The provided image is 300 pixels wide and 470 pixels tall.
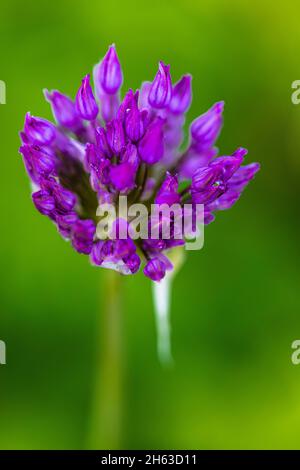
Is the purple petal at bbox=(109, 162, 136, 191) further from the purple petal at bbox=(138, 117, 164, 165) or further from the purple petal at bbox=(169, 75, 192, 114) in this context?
the purple petal at bbox=(169, 75, 192, 114)

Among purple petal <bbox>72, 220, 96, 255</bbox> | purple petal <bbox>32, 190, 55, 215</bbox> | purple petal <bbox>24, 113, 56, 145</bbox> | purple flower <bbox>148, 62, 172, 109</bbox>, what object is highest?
purple flower <bbox>148, 62, 172, 109</bbox>

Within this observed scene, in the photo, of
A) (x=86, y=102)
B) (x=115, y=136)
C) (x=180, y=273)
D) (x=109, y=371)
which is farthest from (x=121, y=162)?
(x=180, y=273)

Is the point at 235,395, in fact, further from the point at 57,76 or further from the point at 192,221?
the point at 57,76

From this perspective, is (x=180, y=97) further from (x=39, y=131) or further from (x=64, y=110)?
(x=39, y=131)

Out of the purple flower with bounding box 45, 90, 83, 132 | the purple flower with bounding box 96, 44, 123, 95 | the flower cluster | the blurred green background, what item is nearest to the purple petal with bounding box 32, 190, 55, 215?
the flower cluster

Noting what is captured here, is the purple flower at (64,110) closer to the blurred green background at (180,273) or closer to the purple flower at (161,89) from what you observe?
the purple flower at (161,89)

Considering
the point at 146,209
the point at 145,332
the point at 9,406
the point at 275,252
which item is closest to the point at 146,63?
the point at 275,252

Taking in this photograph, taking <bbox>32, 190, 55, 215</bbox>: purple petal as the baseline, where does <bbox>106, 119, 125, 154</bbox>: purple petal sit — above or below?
above
